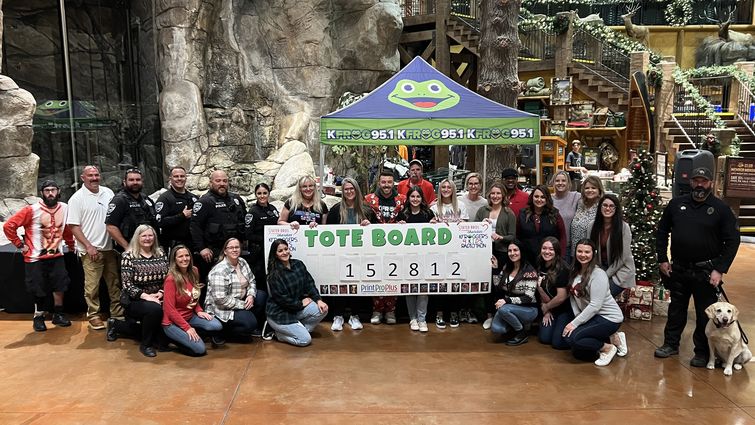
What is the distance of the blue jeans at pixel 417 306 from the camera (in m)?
6.46

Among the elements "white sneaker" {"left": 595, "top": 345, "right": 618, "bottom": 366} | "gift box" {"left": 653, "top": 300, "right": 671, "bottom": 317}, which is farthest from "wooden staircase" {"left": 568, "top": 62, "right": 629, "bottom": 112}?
"white sneaker" {"left": 595, "top": 345, "right": 618, "bottom": 366}

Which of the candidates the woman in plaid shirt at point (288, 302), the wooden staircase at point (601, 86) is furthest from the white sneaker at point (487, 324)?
the wooden staircase at point (601, 86)

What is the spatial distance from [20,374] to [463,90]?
5693 millimetres

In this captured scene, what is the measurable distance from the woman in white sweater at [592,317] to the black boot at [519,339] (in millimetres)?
538

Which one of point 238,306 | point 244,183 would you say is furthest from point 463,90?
point 244,183

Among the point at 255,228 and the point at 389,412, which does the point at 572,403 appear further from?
the point at 255,228

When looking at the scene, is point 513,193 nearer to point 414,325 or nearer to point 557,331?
point 557,331

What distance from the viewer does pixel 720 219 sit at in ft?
16.9

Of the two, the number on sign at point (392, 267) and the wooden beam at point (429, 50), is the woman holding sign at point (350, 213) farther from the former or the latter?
the wooden beam at point (429, 50)

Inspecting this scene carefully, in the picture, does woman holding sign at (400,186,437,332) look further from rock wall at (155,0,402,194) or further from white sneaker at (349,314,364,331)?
rock wall at (155,0,402,194)

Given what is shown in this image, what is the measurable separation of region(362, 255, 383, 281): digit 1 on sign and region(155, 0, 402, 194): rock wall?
307 inches

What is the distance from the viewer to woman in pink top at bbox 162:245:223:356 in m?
5.50

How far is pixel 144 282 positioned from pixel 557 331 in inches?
155

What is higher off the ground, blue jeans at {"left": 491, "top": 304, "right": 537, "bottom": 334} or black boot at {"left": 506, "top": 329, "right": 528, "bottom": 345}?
blue jeans at {"left": 491, "top": 304, "right": 537, "bottom": 334}
